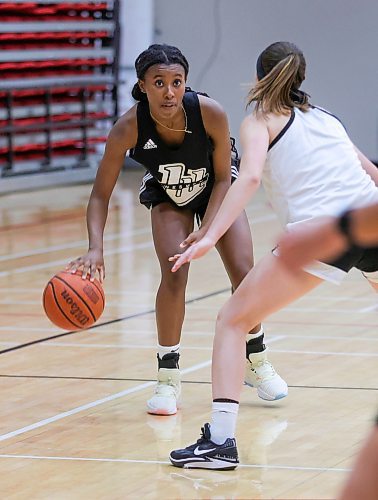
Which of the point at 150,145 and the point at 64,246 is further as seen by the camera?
the point at 64,246

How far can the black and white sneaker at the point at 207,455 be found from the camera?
4.40 metres

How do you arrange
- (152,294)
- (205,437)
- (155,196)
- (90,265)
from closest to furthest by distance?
1. (205,437)
2. (90,265)
3. (155,196)
4. (152,294)

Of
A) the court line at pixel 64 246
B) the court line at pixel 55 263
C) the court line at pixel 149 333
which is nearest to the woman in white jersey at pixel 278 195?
the court line at pixel 149 333

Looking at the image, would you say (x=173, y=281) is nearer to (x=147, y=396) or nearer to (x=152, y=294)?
(x=147, y=396)

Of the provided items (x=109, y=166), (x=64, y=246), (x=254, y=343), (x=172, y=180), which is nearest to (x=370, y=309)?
(x=254, y=343)

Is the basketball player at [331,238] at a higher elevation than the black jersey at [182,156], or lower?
higher

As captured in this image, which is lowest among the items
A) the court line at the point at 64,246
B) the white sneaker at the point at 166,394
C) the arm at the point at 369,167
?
the court line at the point at 64,246

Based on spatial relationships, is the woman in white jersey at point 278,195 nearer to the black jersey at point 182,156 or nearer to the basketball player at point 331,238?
the black jersey at point 182,156

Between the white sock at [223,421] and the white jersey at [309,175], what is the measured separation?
72cm

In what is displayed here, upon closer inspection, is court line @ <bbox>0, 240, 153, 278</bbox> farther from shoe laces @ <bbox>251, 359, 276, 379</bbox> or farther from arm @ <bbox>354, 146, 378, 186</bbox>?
arm @ <bbox>354, 146, 378, 186</bbox>

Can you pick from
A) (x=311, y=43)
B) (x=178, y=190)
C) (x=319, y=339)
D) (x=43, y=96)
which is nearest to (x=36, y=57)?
(x=43, y=96)

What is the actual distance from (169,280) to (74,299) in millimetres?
584

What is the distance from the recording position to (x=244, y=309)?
436cm

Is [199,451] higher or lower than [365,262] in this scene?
lower
